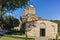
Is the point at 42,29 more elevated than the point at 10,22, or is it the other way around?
the point at 10,22

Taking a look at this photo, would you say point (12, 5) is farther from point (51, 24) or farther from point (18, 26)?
point (18, 26)

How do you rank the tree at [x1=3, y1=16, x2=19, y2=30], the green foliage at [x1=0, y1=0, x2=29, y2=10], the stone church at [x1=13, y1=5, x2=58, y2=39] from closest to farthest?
the green foliage at [x1=0, y1=0, x2=29, y2=10] → the stone church at [x1=13, y1=5, x2=58, y2=39] → the tree at [x1=3, y1=16, x2=19, y2=30]

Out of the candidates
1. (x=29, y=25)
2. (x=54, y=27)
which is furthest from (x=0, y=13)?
(x=54, y=27)

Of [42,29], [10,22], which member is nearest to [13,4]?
[42,29]

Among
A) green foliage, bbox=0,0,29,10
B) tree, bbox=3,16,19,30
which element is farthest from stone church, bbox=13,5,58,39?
tree, bbox=3,16,19,30

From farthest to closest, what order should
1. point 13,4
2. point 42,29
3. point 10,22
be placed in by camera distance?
point 10,22 < point 42,29 < point 13,4

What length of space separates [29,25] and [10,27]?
16.9m

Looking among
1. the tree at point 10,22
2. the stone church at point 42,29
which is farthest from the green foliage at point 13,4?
the tree at point 10,22

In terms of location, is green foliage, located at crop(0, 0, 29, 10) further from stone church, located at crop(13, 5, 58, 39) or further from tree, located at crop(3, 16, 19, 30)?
tree, located at crop(3, 16, 19, 30)

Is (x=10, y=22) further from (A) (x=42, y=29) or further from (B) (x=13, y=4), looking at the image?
(B) (x=13, y=4)

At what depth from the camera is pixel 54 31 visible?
159ft

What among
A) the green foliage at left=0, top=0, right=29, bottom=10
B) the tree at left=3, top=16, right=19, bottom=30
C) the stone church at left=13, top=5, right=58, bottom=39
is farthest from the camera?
the tree at left=3, top=16, right=19, bottom=30

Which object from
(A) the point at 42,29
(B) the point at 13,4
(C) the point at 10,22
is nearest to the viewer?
(B) the point at 13,4

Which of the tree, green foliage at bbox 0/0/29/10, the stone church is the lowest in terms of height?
the stone church
